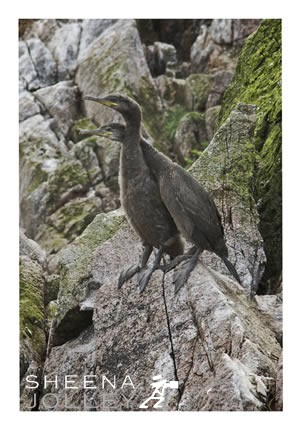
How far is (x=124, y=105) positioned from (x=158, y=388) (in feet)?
7.91

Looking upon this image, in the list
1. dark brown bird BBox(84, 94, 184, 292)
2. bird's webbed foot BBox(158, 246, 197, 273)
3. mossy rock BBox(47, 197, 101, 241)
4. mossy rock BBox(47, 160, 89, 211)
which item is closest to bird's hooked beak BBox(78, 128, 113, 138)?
dark brown bird BBox(84, 94, 184, 292)

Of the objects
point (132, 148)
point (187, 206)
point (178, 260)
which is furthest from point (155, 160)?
point (178, 260)

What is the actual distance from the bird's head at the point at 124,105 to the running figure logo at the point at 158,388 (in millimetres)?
2231

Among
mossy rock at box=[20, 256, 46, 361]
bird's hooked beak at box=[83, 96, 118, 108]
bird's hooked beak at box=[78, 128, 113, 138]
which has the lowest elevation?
mossy rock at box=[20, 256, 46, 361]

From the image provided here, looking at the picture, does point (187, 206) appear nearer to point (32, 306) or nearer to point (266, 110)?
point (266, 110)

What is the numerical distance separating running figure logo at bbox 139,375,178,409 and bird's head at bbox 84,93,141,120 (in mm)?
2231

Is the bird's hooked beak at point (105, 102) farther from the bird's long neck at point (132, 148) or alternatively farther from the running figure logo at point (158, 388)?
the running figure logo at point (158, 388)

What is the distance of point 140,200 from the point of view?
696 centimetres

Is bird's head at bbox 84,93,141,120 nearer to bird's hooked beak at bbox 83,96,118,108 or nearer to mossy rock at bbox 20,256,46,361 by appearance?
bird's hooked beak at bbox 83,96,118,108

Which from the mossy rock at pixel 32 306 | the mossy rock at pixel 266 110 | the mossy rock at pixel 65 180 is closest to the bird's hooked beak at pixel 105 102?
the mossy rock at pixel 65 180

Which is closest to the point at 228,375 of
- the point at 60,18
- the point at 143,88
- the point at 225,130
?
the point at 225,130

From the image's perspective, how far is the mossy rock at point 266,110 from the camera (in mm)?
7305

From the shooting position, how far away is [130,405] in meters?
6.76

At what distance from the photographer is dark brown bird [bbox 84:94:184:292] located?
22.9ft
